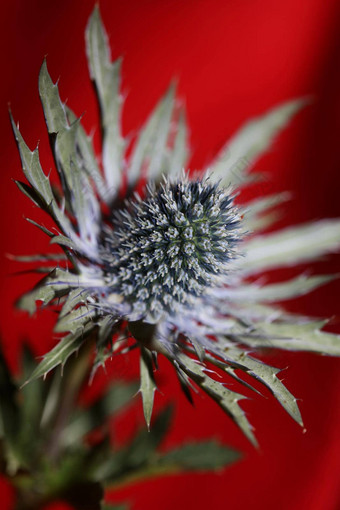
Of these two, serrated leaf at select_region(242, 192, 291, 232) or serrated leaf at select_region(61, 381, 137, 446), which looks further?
serrated leaf at select_region(61, 381, 137, 446)

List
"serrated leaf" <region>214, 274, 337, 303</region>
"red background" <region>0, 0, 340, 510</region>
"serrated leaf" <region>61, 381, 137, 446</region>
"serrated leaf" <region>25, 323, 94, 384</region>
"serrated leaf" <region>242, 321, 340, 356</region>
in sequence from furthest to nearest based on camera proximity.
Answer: "red background" <region>0, 0, 340, 510</region> < "serrated leaf" <region>61, 381, 137, 446</region> < "serrated leaf" <region>214, 274, 337, 303</region> < "serrated leaf" <region>242, 321, 340, 356</region> < "serrated leaf" <region>25, 323, 94, 384</region>

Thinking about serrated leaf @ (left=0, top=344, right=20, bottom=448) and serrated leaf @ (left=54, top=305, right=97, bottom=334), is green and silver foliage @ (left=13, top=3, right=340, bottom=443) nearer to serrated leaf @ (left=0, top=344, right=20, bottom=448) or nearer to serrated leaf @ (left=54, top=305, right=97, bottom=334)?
serrated leaf @ (left=54, top=305, right=97, bottom=334)

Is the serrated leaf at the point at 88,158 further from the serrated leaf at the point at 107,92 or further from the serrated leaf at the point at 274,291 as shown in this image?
the serrated leaf at the point at 274,291

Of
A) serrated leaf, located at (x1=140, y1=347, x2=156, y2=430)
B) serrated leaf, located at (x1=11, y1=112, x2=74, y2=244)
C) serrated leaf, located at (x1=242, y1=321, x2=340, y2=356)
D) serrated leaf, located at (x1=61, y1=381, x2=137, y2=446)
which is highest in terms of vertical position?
serrated leaf, located at (x1=11, y1=112, x2=74, y2=244)

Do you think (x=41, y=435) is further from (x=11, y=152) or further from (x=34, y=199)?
(x=11, y=152)

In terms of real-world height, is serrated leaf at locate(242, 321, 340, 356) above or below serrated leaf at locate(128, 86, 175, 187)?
below

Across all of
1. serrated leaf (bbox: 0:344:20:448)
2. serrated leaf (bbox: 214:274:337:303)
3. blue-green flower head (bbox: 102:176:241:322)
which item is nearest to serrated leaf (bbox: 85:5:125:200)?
blue-green flower head (bbox: 102:176:241:322)

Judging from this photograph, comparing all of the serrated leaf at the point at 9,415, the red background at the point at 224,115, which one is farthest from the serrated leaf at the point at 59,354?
the red background at the point at 224,115
